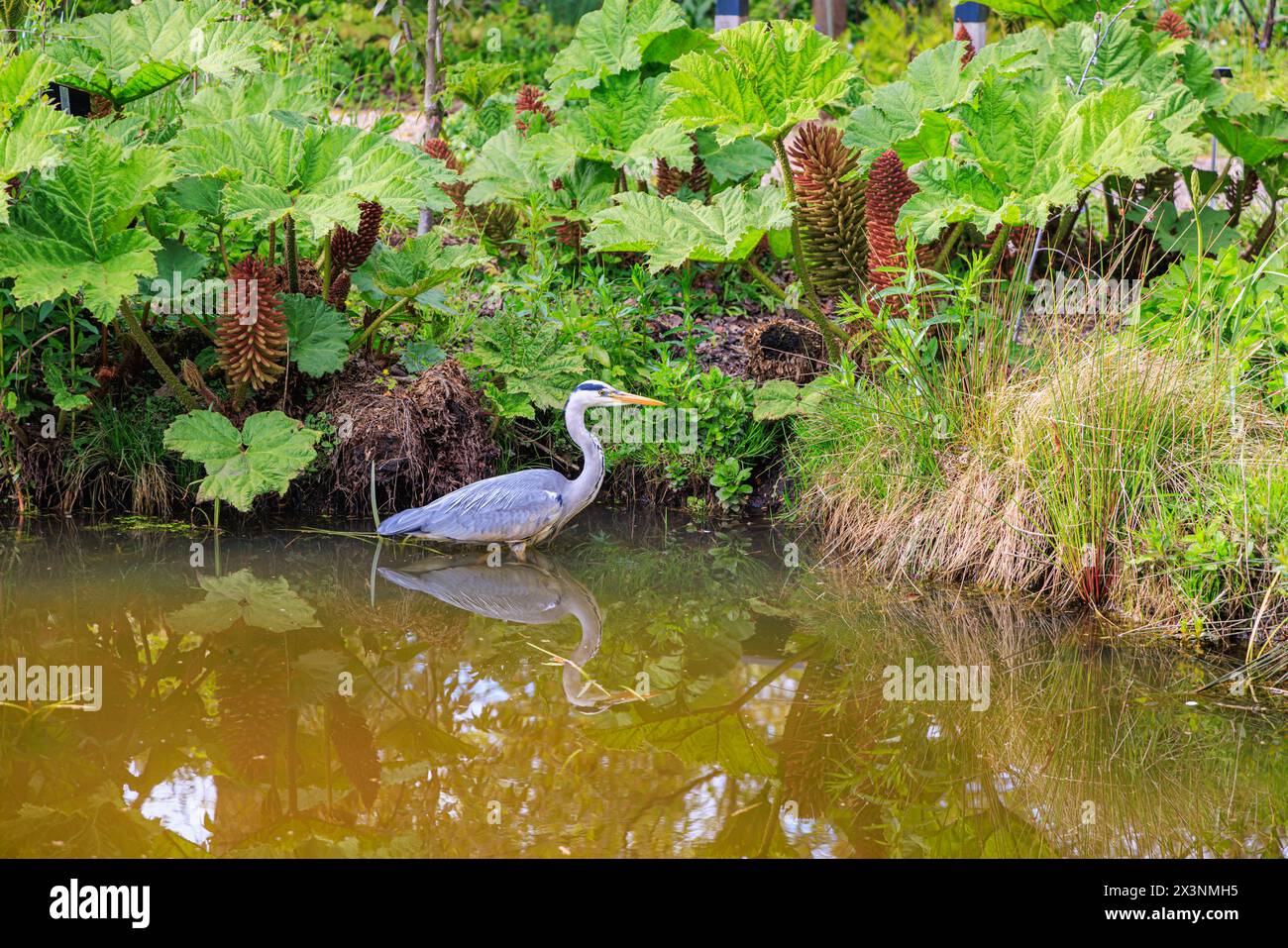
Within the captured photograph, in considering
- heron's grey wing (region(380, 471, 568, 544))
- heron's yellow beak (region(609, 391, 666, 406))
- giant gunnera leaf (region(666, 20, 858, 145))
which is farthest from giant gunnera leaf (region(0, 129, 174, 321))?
giant gunnera leaf (region(666, 20, 858, 145))

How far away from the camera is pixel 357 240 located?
5914mm

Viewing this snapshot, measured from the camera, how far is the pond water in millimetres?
3287

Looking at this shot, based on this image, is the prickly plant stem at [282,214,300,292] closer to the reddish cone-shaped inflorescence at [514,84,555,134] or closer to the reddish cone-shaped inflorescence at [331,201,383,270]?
the reddish cone-shaped inflorescence at [331,201,383,270]

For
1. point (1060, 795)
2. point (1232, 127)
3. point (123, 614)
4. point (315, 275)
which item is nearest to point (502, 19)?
point (315, 275)

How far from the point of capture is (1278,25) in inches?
A: 473

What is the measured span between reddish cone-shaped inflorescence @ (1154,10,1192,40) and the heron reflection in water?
14.6 feet

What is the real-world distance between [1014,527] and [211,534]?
3.57 metres

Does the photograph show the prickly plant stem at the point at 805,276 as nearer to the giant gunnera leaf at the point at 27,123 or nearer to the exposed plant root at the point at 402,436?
the exposed plant root at the point at 402,436

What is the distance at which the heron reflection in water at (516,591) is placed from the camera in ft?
15.7

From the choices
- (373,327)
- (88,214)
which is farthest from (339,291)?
(88,214)

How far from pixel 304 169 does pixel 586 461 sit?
1.81 metres

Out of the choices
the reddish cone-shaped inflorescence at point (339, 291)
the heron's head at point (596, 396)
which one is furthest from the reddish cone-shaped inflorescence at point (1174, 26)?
the reddish cone-shaped inflorescence at point (339, 291)

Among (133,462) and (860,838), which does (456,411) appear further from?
(860,838)

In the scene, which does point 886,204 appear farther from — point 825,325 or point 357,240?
point 357,240
